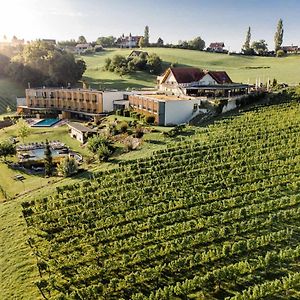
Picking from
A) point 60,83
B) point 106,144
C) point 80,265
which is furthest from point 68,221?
point 60,83

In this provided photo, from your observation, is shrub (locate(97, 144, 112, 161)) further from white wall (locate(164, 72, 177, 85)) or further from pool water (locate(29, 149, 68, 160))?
white wall (locate(164, 72, 177, 85))

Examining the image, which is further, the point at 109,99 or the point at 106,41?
the point at 106,41

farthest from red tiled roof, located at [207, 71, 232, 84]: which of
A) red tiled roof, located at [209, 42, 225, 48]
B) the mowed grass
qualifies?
red tiled roof, located at [209, 42, 225, 48]

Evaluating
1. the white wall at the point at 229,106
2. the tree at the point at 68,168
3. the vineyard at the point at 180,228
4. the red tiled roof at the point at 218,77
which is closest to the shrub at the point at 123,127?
the vineyard at the point at 180,228

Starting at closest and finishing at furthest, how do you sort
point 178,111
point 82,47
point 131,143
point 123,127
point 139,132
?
1. point 131,143
2. point 139,132
3. point 123,127
4. point 178,111
5. point 82,47

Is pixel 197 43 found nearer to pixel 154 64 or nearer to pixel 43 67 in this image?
pixel 154 64

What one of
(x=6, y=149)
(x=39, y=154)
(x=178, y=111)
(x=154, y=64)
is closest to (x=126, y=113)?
(x=178, y=111)
